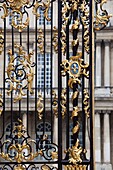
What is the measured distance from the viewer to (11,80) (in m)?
4.68

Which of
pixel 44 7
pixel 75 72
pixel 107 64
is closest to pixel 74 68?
pixel 75 72

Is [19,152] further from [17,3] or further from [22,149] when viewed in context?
[17,3]

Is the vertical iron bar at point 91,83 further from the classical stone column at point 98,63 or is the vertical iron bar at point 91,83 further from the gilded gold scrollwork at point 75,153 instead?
the classical stone column at point 98,63

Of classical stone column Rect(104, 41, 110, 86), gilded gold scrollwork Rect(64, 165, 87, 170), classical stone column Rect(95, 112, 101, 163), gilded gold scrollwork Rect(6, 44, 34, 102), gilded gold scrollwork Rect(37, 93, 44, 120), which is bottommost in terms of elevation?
classical stone column Rect(95, 112, 101, 163)

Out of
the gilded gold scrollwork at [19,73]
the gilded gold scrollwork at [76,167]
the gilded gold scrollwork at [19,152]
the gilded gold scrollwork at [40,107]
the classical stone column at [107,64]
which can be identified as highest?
the classical stone column at [107,64]

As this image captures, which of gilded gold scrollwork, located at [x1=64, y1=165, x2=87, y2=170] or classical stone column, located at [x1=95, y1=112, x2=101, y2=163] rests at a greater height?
gilded gold scrollwork, located at [x1=64, y1=165, x2=87, y2=170]

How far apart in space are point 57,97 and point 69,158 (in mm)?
625

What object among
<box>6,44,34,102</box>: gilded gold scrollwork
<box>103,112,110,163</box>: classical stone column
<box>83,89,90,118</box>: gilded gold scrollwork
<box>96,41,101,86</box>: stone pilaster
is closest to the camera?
<box>83,89,90,118</box>: gilded gold scrollwork

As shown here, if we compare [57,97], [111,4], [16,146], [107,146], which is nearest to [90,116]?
[57,97]

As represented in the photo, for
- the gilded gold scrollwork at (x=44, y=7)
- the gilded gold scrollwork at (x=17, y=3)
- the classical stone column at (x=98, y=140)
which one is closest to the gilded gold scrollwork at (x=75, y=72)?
the gilded gold scrollwork at (x=44, y=7)

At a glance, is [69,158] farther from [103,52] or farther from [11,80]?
[103,52]

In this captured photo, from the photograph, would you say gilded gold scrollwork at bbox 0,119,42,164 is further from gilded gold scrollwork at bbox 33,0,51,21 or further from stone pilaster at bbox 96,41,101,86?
stone pilaster at bbox 96,41,101,86

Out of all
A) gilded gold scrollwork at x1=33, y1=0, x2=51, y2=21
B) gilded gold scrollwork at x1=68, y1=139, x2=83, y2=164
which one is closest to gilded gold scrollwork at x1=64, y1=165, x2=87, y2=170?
gilded gold scrollwork at x1=68, y1=139, x2=83, y2=164

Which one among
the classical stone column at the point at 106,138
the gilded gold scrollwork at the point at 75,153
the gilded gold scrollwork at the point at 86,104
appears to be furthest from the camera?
the classical stone column at the point at 106,138
